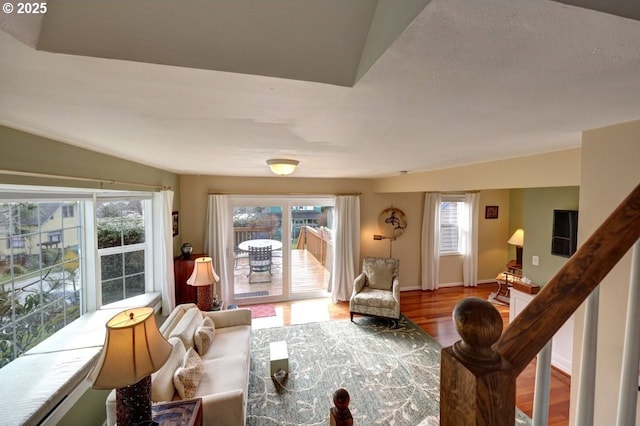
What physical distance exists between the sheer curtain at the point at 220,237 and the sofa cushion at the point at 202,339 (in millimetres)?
1837

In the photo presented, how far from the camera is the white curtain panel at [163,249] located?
329 cm

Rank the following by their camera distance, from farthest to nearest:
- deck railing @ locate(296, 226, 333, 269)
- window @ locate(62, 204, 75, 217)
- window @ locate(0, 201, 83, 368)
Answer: deck railing @ locate(296, 226, 333, 269), window @ locate(62, 204, 75, 217), window @ locate(0, 201, 83, 368)

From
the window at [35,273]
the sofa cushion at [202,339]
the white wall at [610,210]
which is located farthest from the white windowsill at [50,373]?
the white wall at [610,210]

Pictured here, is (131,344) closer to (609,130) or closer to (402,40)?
(402,40)

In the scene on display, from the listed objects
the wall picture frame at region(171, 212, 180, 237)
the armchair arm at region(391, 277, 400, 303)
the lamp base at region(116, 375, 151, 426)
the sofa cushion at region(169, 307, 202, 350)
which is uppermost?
the wall picture frame at region(171, 212, 180, 237)

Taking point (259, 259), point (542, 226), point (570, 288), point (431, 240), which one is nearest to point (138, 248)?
point (259, 259)

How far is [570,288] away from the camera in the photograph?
0.56 m

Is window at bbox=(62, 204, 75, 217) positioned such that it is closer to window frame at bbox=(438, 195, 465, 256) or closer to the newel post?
the newel post

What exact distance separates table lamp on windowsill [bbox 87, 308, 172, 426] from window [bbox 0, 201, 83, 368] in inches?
35.2

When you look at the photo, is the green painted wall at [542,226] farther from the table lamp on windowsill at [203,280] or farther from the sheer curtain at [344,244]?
the table lamp on windowsill at [203,280]

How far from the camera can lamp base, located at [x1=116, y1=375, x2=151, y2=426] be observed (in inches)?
58.6

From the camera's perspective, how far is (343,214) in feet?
16.4

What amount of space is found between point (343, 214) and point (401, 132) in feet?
11.7

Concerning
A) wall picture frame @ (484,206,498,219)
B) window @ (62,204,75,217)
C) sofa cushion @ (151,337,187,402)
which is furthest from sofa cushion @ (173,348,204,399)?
wall picture frame @ (484,206,498,219)
